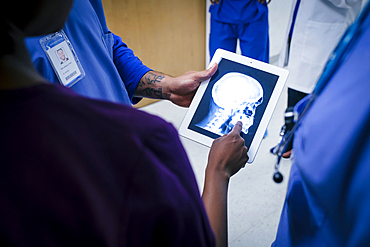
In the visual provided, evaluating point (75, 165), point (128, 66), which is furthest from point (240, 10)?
point (75, 165)

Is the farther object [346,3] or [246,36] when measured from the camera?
[246,36]

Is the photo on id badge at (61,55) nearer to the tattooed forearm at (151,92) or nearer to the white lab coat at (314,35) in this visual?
the tattooed forearm at (151,92)

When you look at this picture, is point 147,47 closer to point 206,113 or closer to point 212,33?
point 212,33

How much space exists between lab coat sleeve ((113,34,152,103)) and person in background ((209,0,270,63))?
989 mm

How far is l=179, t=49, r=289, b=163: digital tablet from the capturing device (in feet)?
2.68

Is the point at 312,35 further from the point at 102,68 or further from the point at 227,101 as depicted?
the point at 102,68

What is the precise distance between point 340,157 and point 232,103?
51cm

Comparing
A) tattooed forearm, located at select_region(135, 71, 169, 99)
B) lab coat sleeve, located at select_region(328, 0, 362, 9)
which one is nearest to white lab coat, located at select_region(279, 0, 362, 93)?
lab coat sleeve, located at select_region(328, 0, 362, 9)

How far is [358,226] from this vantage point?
0.44 metres

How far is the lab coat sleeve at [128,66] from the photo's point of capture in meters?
0.85

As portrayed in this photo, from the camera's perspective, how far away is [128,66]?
85 centimetres

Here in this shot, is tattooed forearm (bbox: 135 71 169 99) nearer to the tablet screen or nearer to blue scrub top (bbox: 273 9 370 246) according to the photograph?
the tablet screen

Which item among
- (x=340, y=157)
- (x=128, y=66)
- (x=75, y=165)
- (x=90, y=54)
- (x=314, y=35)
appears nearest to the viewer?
(x=75, y=165)

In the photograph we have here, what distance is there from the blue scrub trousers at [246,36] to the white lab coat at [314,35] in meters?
0.16
